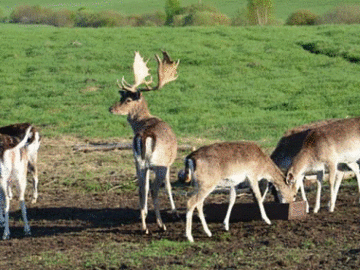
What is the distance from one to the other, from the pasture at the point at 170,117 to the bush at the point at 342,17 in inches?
665

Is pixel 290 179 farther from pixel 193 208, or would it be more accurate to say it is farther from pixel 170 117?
pixel 170 117

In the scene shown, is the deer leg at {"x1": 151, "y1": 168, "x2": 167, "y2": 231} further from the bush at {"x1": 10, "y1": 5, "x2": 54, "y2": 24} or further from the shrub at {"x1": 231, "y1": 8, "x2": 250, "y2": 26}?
the bush at {"x1": 10, "y1": 5, "x2": 54, "y2": 24}

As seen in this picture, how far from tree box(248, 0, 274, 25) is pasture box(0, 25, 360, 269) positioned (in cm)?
2003

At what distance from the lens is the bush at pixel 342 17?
5369 cm

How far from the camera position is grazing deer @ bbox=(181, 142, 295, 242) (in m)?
10.6

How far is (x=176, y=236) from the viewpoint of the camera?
10742 mm

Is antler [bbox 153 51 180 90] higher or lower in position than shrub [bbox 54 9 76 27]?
higher

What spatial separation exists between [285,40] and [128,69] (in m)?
7.30

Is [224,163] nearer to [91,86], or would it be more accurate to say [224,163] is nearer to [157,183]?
[157,183]

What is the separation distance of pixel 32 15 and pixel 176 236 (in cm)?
6001

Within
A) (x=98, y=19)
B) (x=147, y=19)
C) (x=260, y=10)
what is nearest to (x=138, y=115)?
(x=260, y=10)

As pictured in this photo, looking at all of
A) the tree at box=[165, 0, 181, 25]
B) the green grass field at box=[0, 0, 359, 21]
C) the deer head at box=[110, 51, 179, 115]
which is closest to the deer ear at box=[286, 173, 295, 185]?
the deer head at box=[110, 51, 179, 115]

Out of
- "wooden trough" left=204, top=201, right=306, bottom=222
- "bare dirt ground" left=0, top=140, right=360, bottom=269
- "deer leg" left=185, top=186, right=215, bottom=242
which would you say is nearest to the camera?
"bare dirt ground" left=0, top=140, right=360, bottom=269

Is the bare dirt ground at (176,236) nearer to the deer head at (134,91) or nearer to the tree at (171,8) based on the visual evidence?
the deer head at (134,91)
